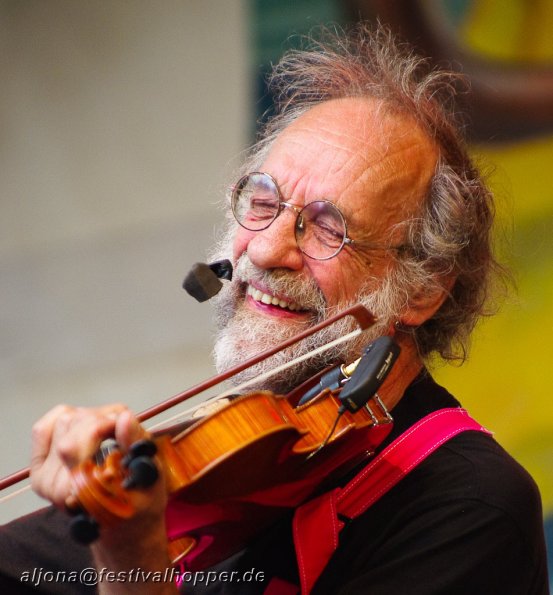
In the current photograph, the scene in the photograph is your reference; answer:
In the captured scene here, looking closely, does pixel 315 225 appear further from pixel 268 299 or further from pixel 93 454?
pixel 93 454

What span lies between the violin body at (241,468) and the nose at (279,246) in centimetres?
41

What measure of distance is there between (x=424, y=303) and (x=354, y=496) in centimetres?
56

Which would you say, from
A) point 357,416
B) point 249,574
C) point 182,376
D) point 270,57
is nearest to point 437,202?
point 357,416

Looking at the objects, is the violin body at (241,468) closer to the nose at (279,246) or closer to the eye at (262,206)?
the nose at (279,246)

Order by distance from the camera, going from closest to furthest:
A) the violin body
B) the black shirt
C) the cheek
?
the violin body
the black shirt
the cheek

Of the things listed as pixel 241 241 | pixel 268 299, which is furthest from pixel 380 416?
pixel 241 241

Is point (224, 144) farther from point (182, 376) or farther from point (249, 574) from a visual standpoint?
point (249, 574)

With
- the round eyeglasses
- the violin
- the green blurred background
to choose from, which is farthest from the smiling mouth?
the green blurred background

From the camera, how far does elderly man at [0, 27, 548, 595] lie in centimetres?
161

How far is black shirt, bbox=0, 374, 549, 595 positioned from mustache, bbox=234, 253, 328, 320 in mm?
288

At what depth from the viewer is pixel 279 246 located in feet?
6.50

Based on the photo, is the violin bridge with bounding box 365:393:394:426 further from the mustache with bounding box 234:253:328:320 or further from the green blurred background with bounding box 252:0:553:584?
the green blurred background with bounding box 252:0:553:584

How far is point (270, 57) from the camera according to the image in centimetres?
332

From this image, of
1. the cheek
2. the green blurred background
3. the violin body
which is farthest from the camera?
the green blurred background
